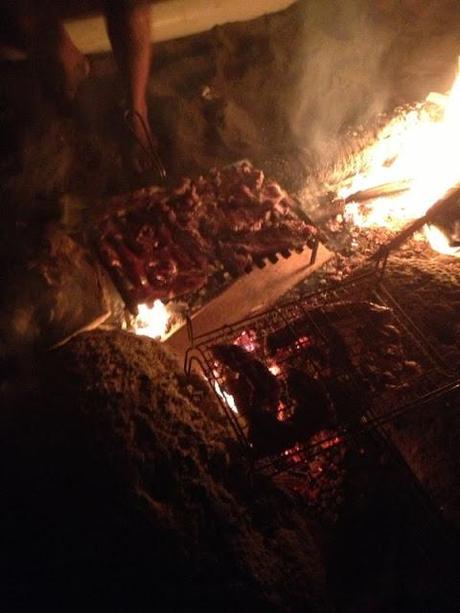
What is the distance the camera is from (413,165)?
6520mm

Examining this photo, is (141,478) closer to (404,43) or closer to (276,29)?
(276,29)

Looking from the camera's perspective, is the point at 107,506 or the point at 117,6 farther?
the point at 117,6

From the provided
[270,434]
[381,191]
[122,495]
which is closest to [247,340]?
[270,434]

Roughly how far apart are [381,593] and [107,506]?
2.12m

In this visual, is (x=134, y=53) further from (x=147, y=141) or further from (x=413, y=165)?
(x=413, y=165)

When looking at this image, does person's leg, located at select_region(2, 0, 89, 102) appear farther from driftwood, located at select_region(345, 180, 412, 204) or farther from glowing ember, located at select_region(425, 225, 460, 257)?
glowing ember, located at select_region(425, 225, 460, 257)

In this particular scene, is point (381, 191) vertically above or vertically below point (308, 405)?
above

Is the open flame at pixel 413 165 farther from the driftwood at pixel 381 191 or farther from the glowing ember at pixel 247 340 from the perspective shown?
the glowing ember at pixel 247 340

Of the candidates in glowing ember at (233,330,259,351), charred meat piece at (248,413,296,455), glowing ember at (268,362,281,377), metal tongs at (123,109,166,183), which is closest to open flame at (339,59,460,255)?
metal tongs at (123,109,166,183)

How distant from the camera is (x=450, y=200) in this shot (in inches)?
195

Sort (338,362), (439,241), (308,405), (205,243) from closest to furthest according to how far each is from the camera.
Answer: (308,405)
(338,362)
(205,243)
(439,241)

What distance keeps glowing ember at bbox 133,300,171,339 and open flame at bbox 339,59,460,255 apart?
2.84 metres

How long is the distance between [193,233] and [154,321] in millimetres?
987

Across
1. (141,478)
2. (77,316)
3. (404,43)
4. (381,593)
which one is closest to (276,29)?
(404,43)
